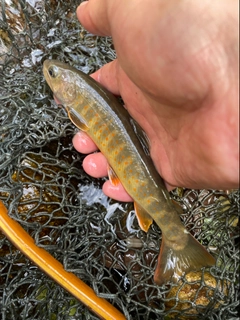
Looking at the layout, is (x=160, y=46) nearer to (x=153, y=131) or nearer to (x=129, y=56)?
(x=129, y=56)

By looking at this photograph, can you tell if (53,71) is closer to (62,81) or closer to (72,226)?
(62,81)

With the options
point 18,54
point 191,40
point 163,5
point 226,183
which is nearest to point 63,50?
point 18,54

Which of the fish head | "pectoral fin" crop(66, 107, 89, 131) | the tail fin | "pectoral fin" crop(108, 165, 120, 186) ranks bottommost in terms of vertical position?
the tail fin

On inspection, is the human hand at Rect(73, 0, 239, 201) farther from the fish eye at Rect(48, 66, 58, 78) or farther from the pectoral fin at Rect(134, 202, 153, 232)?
the fish eye at Rect(48, 66, 58, 78)

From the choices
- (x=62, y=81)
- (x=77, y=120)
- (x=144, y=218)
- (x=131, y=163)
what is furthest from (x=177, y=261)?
(x=62, y=81)

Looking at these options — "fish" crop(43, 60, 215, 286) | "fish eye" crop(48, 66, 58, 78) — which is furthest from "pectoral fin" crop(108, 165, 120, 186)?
"fish eye" crop(48, 66, 58, 78)
